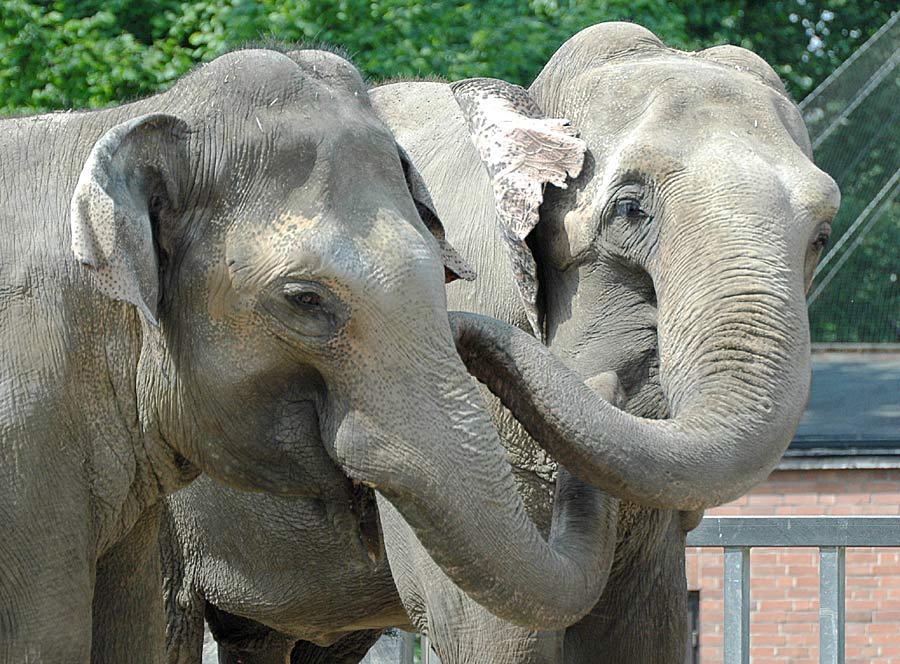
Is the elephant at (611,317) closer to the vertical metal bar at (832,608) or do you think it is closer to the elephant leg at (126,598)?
the elephant leg at (126,598)

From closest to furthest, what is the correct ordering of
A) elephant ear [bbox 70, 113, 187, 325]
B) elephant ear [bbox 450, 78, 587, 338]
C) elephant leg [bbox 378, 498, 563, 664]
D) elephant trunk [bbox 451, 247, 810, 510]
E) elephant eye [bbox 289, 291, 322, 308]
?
elephant ear [bbox 70, 113, 187, 325], elephant eye [bbox 289, 291, 322, 308], elephant trunk [bbox 451, 247, 810, 510], elephant ear [bbox 450, 78, 587, 338], elephant leg [bbox 378, 498, 563, 664]

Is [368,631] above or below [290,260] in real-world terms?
below

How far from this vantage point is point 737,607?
6.57 m

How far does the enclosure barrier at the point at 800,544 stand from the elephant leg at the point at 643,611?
157 cm

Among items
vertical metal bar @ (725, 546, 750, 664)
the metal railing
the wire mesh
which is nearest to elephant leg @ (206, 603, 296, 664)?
the metal railing

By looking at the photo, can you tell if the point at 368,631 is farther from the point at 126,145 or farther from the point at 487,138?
the point at 126,145

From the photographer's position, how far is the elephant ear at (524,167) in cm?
432

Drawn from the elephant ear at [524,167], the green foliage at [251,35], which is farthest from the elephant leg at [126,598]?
the green foliage at [251,35]

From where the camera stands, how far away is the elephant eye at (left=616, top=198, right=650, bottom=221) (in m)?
4.21

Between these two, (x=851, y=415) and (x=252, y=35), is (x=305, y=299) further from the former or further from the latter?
(x=851, y=415)

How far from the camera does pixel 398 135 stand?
5168 millimetres

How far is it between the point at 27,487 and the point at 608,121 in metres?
1.72

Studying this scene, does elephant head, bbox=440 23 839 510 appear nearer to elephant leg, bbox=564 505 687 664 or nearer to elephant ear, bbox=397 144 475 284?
elephant ear, bbox=397 144 475 284

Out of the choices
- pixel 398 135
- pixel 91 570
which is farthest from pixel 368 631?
pixel 91 570
